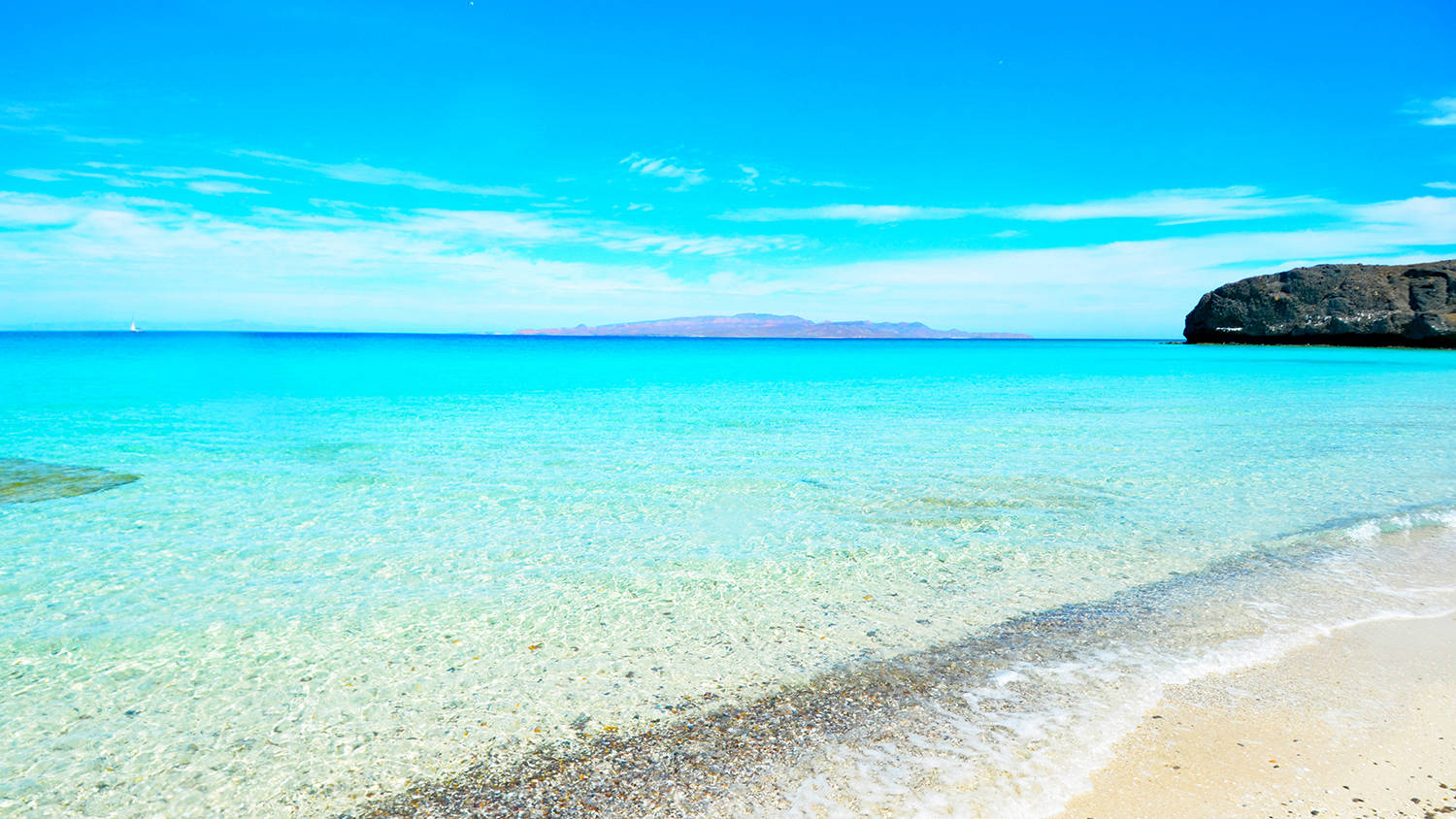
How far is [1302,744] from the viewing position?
3656 mm

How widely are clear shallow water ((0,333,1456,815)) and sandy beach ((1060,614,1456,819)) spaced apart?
0.44 meters

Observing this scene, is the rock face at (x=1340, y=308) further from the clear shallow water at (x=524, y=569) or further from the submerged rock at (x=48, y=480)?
the submerged rock at (x=48, y=480)

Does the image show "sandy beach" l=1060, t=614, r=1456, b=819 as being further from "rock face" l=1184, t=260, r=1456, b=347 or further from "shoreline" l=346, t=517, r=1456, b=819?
"rock face" l=1184, t=260, r=1456, b=347

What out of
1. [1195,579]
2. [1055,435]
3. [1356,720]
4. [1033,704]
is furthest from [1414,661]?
[1055,435]

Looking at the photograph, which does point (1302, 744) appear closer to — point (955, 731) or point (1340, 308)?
point (955, 731)

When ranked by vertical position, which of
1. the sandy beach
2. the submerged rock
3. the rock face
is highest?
the rock face

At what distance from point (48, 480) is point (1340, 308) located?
4745 inches

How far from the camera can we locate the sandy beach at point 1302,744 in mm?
3217

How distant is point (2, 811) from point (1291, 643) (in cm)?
672

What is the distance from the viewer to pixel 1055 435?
1549 centimetres

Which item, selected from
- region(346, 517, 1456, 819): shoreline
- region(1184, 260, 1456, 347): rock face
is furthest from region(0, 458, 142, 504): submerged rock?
region(1184, 260, 1456, 347): rock face

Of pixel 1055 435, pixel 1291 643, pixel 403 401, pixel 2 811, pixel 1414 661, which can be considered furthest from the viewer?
pixel 403 401

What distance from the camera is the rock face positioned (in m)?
88.5

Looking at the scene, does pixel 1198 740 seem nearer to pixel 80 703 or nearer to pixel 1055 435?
pixel 80 703
